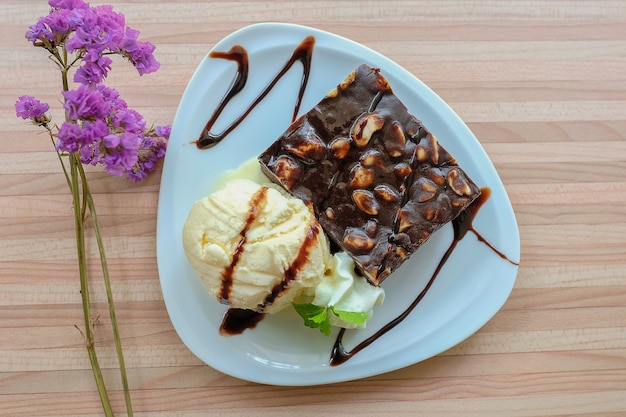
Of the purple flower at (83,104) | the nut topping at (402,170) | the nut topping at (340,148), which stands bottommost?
the nut topping at (402,170)

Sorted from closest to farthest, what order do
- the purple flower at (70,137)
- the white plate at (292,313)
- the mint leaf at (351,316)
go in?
1. the purple flower at (70,137)
2. the mint leaf at (351,316)
3. the white plate at (292,313)

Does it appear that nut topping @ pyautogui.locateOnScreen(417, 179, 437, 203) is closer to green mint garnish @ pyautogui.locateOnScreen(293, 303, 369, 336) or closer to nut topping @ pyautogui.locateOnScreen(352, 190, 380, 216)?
nut topping @ pyautogui.locateOnScreen(352, 190, 380, 216)

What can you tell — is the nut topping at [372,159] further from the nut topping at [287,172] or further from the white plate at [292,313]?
the white plate at [292,313]

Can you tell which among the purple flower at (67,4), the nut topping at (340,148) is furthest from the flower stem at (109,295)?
the nut topping at (340,148)

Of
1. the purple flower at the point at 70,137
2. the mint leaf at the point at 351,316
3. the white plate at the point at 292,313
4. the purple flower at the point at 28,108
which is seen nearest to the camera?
the purple flower at the point at 70,137

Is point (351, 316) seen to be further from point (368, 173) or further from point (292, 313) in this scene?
→ point (368, 173)

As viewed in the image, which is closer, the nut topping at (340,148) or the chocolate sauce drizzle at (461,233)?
the nut topping at (340,148)

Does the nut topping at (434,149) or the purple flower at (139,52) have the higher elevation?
the purple flower at (139,52)
